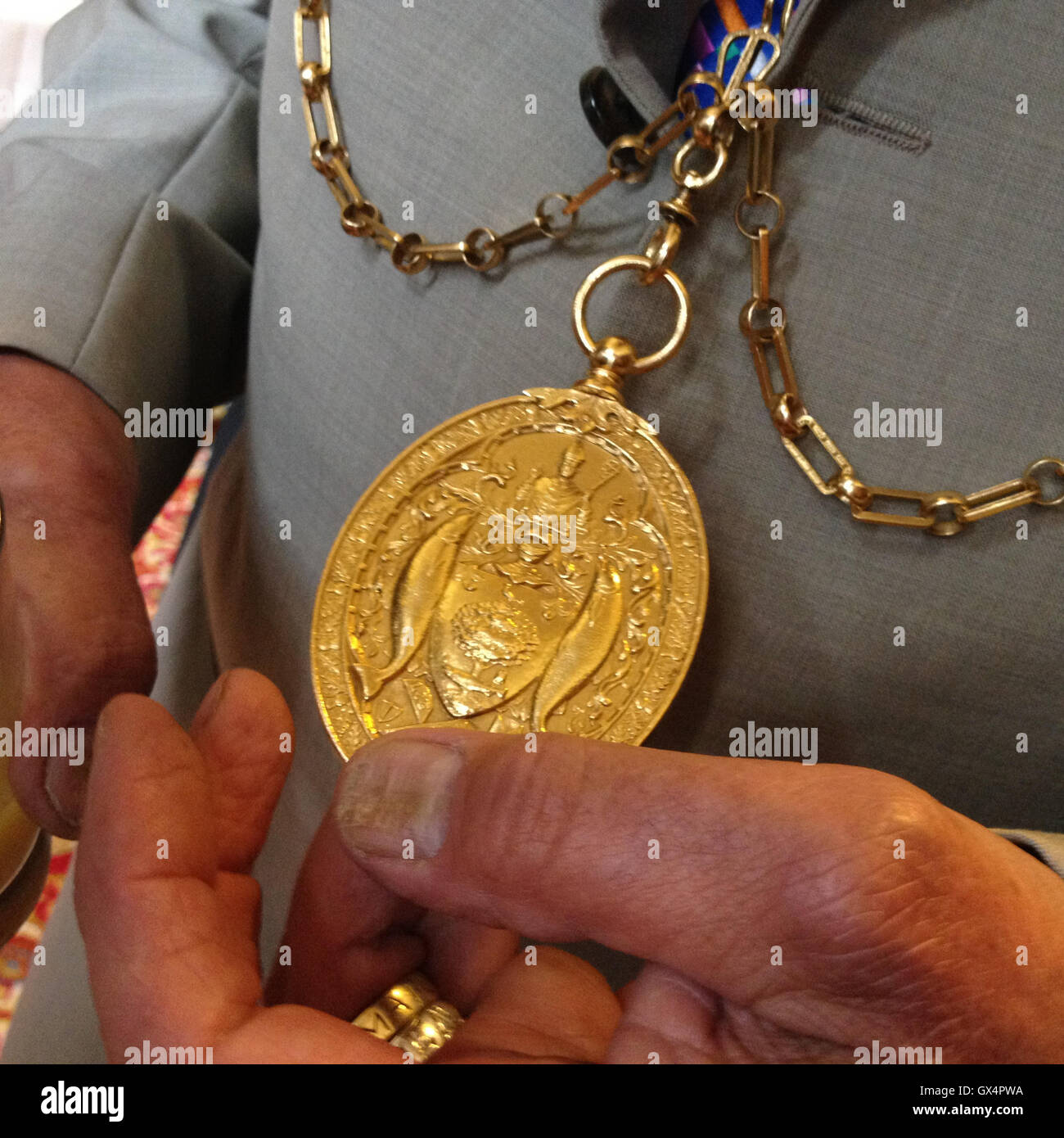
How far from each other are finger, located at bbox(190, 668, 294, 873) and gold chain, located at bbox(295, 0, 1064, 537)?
0.27 m

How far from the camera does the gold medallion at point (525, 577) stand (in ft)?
1.76

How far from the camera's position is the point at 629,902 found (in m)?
0.40

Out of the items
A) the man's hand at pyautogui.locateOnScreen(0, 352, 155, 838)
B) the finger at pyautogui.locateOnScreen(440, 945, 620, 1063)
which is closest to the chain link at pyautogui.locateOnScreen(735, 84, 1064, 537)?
the finger at pyautogui.locateOnScreen(440, 945, 620, 1063)

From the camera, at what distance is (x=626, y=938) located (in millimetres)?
407

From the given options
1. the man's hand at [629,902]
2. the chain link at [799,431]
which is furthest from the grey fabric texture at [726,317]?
the man's hand at [629,902]

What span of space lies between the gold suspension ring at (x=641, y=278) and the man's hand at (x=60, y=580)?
35 cm

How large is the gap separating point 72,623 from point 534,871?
355 mm

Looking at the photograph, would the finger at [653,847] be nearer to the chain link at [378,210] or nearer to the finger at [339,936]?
the finger at [339,936]

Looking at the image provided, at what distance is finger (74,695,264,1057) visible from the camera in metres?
0.40

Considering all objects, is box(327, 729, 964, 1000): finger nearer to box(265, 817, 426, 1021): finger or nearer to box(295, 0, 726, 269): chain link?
box(265, 817, 426, 1021): finger
